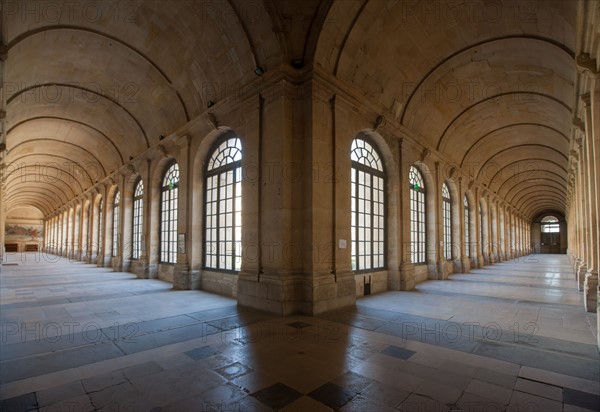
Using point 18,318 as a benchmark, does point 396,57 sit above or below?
above

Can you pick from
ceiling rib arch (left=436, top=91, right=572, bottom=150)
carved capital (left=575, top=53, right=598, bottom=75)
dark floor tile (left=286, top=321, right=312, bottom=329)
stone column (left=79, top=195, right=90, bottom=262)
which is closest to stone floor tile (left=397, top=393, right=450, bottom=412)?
dark floor tile (left=286, top=321, right=312, bottom=329)

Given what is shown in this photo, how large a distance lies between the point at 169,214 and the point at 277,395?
1199cm

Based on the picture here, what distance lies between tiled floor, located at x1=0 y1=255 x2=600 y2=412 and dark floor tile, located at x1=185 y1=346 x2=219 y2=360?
0.11ft

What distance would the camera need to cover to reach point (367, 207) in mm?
11297

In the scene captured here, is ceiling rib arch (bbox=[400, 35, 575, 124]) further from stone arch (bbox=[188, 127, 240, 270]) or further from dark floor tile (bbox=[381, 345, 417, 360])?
dark floor tile (bbox=[381, 345, 417, 360])

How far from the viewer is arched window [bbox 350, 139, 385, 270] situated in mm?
10711

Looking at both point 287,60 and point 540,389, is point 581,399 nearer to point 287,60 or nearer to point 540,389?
point 540,389

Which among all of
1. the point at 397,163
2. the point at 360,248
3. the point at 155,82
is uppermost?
the point at 155,82

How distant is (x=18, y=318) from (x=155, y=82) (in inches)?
346

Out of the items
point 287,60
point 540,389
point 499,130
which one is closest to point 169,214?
point 287,60

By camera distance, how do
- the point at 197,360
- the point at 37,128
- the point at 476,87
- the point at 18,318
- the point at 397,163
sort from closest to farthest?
1. the point at 197,360
2. the point at 18,318
3. the point at 397,163
4. the point at 476,87
5. the point at 37,128

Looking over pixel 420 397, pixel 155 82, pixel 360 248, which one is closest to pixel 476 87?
pixel 360 248

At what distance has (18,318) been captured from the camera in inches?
297

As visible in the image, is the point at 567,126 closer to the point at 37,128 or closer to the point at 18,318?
the point at 18,318
